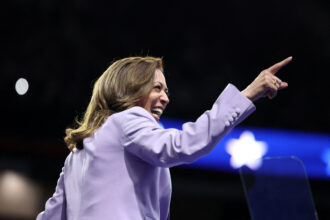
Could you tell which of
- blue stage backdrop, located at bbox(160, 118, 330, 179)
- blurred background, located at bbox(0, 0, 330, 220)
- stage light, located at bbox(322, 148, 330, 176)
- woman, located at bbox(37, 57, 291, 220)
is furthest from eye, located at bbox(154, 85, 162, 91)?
stage light, located at bbox(322, 148, 330, 176)

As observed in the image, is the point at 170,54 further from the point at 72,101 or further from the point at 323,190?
the point at 323,190

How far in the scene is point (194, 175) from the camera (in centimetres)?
796

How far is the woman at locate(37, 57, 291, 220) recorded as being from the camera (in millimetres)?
1302

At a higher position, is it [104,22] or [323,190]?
[104,22]

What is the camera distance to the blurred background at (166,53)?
21.0ft

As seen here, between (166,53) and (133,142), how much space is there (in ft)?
17.9

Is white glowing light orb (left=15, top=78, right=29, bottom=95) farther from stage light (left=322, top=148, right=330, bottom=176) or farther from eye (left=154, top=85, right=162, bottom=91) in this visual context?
eye (left=154, top=85, right=162, bottom=91)

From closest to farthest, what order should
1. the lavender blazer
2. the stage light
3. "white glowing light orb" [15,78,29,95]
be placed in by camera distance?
1. the lavender blazer
2. the stage light
3. "white glowing light orb" [15,78,29,95]

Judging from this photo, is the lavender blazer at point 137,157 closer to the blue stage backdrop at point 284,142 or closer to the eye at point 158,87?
the eye at point 158,87

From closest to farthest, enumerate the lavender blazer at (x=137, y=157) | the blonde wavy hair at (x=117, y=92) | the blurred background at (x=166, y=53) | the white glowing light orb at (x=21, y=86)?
the lavender blazer at (x=137, y=157) → the blonde wavy hair at (x=117, y=92) → the blurred background at (x=166, y=53) → the white glowing light orb at (x=21, y=86)

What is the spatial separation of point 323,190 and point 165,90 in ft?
23.2

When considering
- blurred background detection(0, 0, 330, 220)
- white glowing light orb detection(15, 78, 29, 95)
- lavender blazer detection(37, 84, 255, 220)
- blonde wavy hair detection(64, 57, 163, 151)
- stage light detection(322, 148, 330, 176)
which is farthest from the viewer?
white glowing light orb detection(15, 78, 29, 95)

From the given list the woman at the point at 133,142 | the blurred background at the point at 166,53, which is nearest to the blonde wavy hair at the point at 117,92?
the woman at the point at 133,142

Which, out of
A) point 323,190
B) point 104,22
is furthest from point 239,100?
point 323,190
